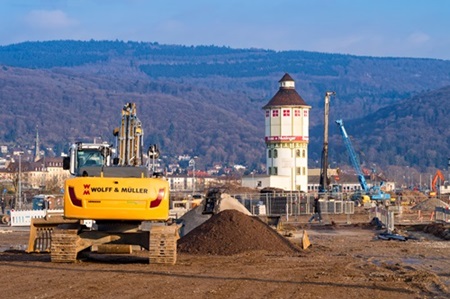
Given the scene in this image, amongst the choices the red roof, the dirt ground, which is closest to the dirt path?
the dirt ground

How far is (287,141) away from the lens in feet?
388

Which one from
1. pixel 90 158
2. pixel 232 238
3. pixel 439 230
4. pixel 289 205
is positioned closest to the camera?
pixel 90 158

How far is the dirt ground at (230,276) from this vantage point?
61.0ft

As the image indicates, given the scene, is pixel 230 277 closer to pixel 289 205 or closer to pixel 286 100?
pixel 289 205

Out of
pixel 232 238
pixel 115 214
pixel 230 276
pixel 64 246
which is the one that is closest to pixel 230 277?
pixel 230 276

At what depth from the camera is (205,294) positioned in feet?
60.1

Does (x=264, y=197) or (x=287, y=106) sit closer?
(x=264, y=197)

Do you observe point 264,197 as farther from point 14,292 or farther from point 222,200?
point 14,292

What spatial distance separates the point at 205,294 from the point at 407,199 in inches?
3968

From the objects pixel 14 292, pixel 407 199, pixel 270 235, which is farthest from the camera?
pixel 407 199

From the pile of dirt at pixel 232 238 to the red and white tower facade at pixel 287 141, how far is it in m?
86.6

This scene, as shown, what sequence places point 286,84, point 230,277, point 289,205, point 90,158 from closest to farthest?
point 230,277, point 90,158, point 289,205, point 286,84

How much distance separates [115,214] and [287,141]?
96284mm

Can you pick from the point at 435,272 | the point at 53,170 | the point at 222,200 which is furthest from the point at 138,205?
the point at 53,170
